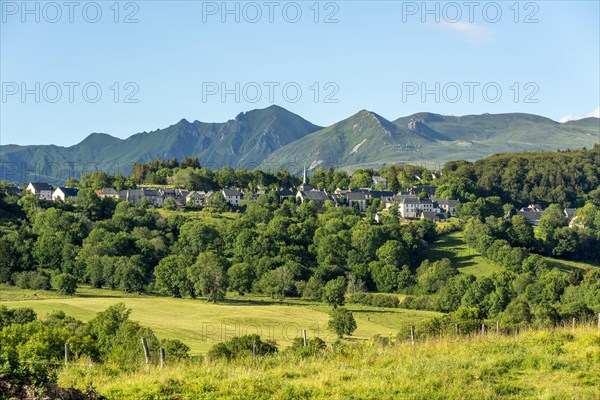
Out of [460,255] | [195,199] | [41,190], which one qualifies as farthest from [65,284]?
[41,190]

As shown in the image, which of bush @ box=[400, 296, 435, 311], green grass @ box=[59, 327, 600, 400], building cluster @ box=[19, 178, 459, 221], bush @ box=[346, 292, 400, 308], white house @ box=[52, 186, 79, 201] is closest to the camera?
green grass @ box=[59, 327, 600, 400]

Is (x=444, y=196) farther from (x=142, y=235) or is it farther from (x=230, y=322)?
(x=230, y=322)

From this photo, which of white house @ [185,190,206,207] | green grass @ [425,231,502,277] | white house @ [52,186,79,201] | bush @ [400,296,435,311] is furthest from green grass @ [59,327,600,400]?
white house @ [52,186,79,201]

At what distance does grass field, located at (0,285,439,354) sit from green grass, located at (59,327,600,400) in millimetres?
31526

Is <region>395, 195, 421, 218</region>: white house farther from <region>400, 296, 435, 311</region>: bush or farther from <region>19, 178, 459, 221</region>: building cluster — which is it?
<region>400, 296, 435, 311</region>: bush

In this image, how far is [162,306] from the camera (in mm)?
72438

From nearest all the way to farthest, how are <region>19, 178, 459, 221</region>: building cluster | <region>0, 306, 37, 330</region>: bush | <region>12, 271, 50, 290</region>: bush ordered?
<region>0, 306, 37, 330</region>: bush → <region>12, 271, 50, 290</region>: bush → <region>19, 178, 459, 221</region>: building cluster

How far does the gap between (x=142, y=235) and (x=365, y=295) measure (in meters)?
39.3

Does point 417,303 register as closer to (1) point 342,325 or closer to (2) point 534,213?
(1) point 342,325

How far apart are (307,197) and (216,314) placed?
90896mm

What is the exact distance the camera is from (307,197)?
158 meters

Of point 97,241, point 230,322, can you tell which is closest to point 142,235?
point 97,241

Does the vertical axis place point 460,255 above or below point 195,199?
below

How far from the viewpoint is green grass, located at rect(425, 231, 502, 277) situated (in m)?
103
